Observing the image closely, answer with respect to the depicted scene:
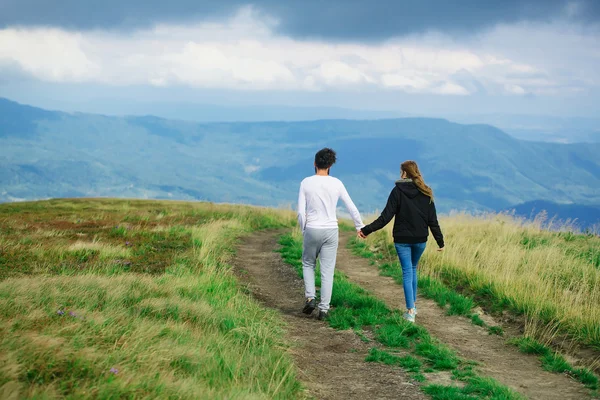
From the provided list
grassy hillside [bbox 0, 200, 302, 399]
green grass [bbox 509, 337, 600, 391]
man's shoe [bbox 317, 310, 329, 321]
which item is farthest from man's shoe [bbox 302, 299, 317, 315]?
green grass [bbox 509, 337, 600, 391]

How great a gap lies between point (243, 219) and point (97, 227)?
8436 mm

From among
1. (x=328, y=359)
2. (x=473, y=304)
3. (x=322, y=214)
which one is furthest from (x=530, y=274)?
(x=328, y=359)

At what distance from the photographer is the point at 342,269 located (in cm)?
1553

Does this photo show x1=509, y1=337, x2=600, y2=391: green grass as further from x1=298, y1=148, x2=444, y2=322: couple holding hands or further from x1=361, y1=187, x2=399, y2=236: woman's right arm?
x1=361, y1=187, x2=399, y2=236: woman's right arm

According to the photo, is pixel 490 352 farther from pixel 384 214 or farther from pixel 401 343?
pixel 384 214

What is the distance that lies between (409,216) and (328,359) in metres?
2.96

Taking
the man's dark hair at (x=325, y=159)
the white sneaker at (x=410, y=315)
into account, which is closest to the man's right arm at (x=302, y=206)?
the man's dark hair at (x=325, y=159)

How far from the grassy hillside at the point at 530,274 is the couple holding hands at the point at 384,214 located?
226 cm

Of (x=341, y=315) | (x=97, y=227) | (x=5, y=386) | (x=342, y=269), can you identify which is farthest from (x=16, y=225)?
(x=5, y=386)

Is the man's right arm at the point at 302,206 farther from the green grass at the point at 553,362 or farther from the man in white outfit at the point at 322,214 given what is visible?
the green grass at the point at 553,362

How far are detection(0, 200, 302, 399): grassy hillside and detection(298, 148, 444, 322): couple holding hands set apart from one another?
1.54m

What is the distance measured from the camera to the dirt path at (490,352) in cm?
696

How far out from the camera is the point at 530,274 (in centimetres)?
1233

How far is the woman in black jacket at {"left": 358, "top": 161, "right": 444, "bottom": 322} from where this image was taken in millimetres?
9445
